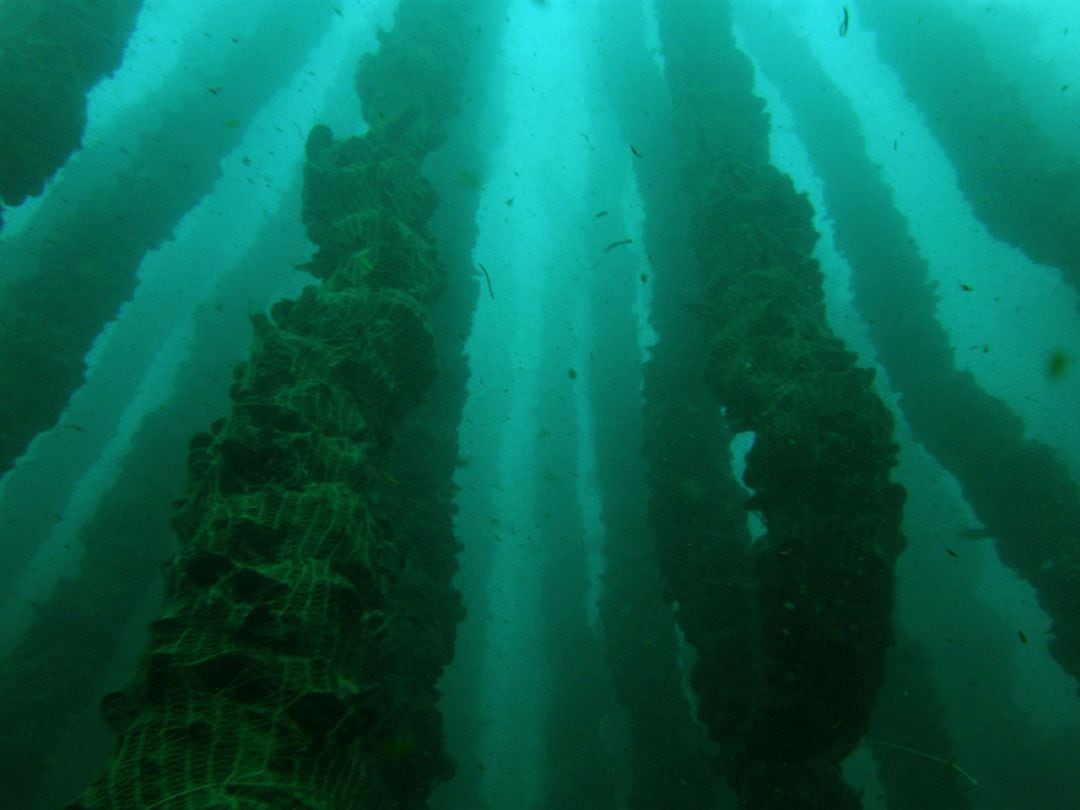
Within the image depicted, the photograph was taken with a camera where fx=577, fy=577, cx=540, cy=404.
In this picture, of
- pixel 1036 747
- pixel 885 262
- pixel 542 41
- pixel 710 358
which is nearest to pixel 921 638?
pixel 1036 747

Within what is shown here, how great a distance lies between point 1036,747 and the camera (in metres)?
13.6

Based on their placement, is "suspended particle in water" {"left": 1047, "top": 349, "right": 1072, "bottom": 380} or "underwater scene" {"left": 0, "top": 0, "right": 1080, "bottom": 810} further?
"suspended particle in water" {"left": 1047, "top": 349, "right": 1072, "bottom": 380}

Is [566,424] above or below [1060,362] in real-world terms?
above

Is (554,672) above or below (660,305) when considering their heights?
below

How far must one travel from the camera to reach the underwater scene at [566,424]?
3.74 meters

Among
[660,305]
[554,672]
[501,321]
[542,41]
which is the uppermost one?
[542,41]

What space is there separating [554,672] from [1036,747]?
11515mm

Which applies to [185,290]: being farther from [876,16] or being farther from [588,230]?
[876,16]

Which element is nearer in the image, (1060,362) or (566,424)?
(1060,362)

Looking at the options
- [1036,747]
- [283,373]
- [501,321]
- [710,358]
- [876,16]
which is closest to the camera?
[283,373]

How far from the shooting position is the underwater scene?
3742mm

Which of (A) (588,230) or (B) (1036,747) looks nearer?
(B) (1036,747)

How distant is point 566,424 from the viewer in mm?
21344

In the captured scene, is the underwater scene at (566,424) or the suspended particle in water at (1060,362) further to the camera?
the suspended particle in water at (1060,362)
